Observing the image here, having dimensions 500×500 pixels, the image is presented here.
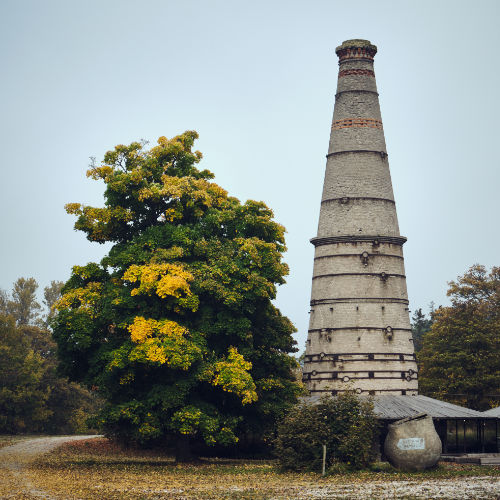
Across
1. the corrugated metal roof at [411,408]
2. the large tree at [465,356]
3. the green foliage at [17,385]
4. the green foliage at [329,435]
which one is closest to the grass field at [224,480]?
the green foliage at [329,435]

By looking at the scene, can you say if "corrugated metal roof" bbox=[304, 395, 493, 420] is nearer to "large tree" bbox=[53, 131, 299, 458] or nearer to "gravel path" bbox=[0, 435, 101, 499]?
"large tree" bbox=[53, 131, 299, 458]

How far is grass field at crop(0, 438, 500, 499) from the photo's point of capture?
2145cm

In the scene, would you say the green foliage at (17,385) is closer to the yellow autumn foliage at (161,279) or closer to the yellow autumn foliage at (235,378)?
the yellow autumn foliage at (161,279)

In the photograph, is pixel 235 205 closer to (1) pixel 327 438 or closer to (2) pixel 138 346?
(2) pixel 138 346

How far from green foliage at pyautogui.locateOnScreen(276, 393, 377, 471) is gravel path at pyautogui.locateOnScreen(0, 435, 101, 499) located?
10042 millimetres

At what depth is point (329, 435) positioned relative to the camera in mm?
28375

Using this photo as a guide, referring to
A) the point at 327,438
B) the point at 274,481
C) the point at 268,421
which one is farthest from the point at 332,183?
the point at 274,481

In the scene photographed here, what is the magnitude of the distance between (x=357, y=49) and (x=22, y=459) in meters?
28.5

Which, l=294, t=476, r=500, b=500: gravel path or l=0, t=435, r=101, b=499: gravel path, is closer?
l=294, t=476, r=500, b=500: gravel path

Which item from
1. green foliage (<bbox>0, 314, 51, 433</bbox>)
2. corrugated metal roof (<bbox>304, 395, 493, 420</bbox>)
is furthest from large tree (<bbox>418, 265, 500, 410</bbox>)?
green foliage (<bbox>0, 314, 51, 433</bbox>)

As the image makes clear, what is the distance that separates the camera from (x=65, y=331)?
1222 inches

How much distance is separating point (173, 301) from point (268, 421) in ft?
26.0

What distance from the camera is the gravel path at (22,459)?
72.2 ft

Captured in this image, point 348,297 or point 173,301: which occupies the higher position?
point 348,297
